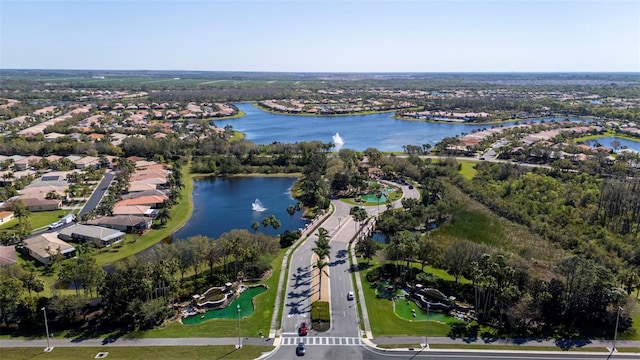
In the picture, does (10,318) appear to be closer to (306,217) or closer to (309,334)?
(309,334)

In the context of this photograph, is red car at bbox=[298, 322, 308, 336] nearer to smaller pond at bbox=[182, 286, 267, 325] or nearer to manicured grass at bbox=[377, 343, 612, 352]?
smaller pond at bbox=[182, 286, 267, 325]

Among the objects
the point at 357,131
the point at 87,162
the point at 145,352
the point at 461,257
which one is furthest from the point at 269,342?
the point at 357,131

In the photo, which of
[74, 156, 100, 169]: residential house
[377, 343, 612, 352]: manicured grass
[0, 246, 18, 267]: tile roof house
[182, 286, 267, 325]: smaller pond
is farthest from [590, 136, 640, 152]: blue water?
[0, 246, 18, 267]: tile roof house

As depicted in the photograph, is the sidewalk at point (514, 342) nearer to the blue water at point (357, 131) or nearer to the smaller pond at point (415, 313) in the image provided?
the smaller pond at point (415, 313)

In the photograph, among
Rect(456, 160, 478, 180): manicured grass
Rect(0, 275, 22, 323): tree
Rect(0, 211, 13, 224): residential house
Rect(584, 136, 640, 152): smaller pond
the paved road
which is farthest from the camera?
Rect(584, 136, 640, 152): smaller pond

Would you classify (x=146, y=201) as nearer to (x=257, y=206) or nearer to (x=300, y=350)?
(x=257, y=206)

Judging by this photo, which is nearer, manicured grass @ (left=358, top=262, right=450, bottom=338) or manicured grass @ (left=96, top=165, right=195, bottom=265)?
manicured grass @ (left=358, top=262, right=450, bottom=338)

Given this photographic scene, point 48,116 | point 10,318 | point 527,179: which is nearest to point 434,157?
point 527,179
